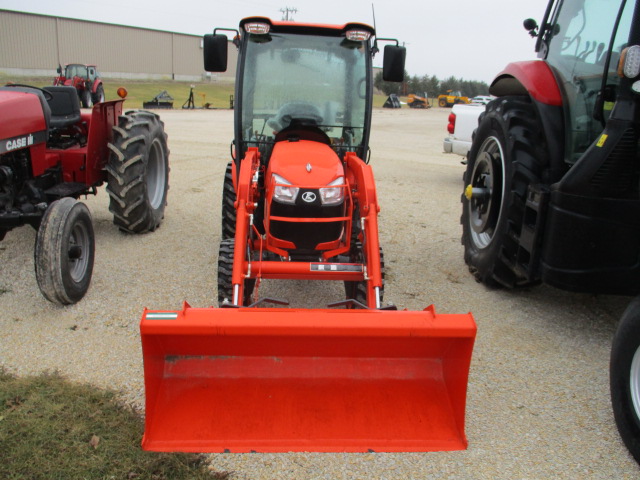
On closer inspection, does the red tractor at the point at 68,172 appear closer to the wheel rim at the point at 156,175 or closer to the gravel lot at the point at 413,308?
the wheel rim at the point at 156,175

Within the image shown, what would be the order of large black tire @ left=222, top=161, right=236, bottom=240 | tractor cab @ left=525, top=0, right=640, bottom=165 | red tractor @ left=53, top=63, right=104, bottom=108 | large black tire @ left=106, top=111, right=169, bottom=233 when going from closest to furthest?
tractor cab @ left=525, top=0, right=640, bottom=165 → large black tire @ left=222, top=161, right=236, bottom=240 → large black tire @ left=106, top=111, right=169, bottom=233 → red tractor @ left=53, top=63, right=104, bottom=108

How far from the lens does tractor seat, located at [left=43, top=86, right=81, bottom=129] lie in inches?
209

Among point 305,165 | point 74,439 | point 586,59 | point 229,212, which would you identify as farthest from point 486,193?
point 74,439

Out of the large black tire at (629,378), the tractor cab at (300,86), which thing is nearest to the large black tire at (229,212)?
the tractor cab at (300,86)

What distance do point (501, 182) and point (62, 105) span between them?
13.5 feet

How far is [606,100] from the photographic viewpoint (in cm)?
316

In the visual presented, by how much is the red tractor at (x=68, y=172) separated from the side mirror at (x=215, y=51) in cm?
141

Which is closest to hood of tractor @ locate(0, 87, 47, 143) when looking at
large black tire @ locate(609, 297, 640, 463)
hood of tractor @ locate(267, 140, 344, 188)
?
hood of tractor @ locate(267, 140, 344, 188)

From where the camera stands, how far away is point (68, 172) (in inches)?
204

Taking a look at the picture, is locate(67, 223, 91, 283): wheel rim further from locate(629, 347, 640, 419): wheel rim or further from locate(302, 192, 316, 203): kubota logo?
locate(629, 347, 640, 419): wheel rim

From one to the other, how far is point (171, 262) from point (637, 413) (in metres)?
3.70

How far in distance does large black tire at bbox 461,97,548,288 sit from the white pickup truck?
450cm

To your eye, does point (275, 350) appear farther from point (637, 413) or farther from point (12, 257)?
point (12, 257)

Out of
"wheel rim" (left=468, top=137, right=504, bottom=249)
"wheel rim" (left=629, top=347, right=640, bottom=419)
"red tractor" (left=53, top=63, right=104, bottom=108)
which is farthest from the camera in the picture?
"red tractor" (left=53, top=63, right=104, bottom=108)
